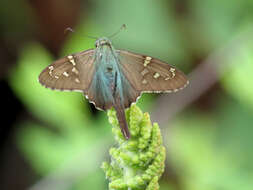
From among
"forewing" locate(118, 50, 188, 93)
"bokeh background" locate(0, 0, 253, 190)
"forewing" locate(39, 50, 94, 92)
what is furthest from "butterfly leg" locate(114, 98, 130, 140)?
"bokeh background" locate(0, 0, 253, 190)

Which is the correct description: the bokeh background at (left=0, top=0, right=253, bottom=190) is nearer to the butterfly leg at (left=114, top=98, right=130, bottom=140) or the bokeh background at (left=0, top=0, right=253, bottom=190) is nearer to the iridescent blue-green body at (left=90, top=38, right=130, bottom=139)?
the iridescent blue-green body at (left=90, top=38, right=130, bottom=139)

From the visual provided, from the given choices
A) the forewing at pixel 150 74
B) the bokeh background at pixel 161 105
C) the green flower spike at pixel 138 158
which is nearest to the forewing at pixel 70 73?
the forewing at pixel 150 74

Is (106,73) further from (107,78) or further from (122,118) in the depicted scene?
(122,118)

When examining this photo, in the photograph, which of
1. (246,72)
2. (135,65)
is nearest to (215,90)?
(246,72)

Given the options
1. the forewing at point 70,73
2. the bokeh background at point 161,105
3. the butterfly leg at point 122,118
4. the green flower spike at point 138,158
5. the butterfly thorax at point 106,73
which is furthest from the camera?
the bokeh background at point 161,105

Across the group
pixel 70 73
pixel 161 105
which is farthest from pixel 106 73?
pixel 161 105

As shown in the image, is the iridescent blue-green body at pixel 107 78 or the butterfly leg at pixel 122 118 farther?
the iridescent blue-green body at pixel 107 78

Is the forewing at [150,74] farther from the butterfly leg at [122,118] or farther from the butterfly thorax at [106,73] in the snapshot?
the butterfly leg at [122,118]
